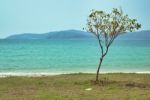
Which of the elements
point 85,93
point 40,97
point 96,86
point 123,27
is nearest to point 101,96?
point 85,93

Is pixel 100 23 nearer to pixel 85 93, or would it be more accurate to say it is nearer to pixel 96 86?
pixel 96 86

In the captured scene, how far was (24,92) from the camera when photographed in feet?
75.3

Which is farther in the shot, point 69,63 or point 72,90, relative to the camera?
point 69,63

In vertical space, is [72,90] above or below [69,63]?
above

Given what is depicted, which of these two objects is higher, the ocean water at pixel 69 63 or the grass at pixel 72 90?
the grass at pixel 72 90

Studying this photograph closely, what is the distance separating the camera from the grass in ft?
68.3

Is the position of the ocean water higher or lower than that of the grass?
lower

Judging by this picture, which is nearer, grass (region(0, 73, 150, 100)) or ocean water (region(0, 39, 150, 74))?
grass (region(0, 73, 150, 100))

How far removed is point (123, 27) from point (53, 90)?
7561mm

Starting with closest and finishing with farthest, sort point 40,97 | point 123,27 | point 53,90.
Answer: point 40,97 < point 53,90 < point 123,27

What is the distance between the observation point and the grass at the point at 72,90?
68.3 ft

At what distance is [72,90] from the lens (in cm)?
2388

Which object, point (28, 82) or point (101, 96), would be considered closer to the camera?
point (101, 96)

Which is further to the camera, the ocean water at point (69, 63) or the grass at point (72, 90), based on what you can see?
the ocean water at point (69, 63)
